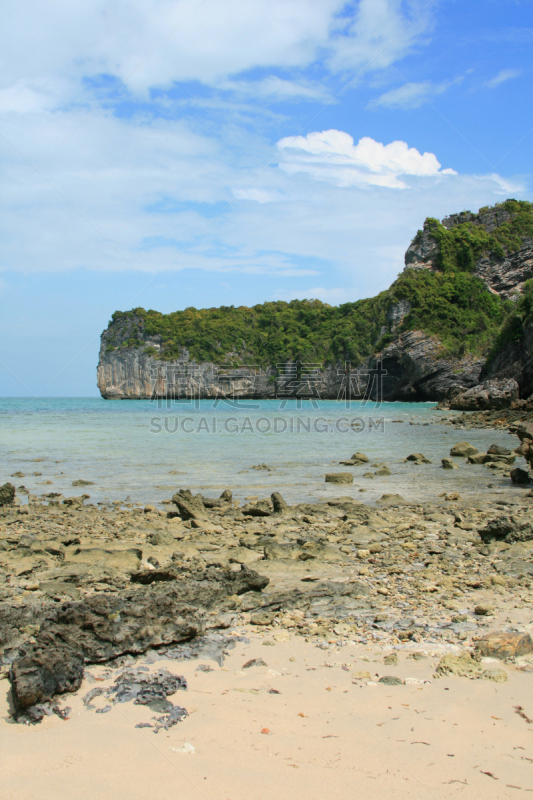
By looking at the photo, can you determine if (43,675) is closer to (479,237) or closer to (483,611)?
(483,611)

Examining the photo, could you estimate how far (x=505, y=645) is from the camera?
367 cm

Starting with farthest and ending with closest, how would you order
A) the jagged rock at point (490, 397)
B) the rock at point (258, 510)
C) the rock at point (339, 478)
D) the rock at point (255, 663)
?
the jagged rock at point (490, 397), the rock at point (339, 478), the rock at point (258, 510), the rock at point (255, 663)

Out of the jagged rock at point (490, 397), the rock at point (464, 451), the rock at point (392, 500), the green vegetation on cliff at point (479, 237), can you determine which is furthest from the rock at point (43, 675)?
the green vegetation on cliff at point (479, 237)

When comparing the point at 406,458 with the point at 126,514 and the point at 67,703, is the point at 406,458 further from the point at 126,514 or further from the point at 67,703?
the point at 67,703

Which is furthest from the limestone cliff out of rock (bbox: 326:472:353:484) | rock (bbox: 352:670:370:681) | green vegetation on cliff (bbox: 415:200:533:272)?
rock (bbox: 352:670:370:681)

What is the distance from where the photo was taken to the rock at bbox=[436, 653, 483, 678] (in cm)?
344

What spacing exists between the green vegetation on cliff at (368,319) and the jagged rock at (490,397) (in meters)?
6.42

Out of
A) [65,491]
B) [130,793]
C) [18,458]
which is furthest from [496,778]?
[18,458]

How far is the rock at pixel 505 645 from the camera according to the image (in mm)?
3635

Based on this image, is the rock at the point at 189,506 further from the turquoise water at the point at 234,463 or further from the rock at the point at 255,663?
the rock at the point at 255,663

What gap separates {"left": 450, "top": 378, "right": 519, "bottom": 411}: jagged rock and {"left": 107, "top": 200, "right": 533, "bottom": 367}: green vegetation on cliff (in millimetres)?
6417

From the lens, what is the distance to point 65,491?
11844 mm

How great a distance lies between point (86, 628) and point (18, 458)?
1528cm

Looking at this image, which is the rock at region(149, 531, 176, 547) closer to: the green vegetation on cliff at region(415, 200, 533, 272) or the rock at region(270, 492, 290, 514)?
the rock at region(270, 492, 290, 514)
